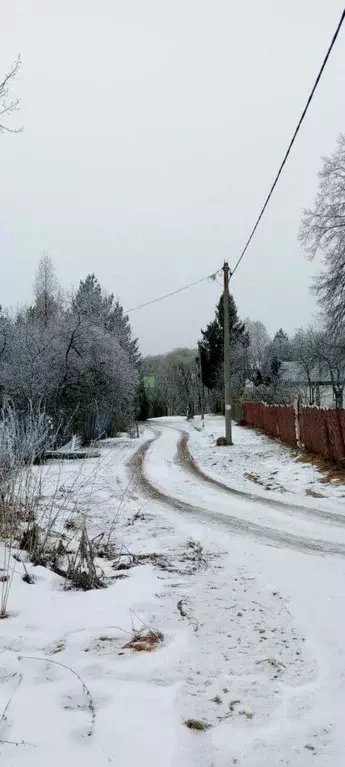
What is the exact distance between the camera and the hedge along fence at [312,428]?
12453mm

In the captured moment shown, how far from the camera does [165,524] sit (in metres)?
7.14

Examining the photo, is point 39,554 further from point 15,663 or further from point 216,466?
point 216,466

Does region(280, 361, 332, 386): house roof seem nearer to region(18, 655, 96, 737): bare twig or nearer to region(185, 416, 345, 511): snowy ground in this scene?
region(185, 416, 345, 511): snowy ground

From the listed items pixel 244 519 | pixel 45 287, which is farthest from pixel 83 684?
pixel 45 287

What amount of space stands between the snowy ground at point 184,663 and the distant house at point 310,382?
3876 centimetres

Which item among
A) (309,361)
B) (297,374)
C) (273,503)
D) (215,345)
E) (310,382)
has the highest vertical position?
(215,345)

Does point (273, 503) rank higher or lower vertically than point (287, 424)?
lower

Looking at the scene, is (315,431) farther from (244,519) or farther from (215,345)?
(215,345)

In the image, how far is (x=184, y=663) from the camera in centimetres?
312

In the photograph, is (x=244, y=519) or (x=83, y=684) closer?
(x=83, y=684)

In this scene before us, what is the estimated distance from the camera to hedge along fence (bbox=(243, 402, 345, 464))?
12.5 meters

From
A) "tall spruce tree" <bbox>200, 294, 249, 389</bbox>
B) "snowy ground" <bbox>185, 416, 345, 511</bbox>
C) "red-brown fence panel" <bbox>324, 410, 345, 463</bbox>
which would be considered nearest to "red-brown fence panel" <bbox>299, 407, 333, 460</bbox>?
"red-brown fence panel" <bbox>324, 410, 345, 463</bbox>

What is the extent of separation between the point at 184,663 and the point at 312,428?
12535 millimetres

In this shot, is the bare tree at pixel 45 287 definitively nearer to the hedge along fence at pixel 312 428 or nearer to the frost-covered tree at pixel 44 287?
the frost-covered tree at pixel 44 287
